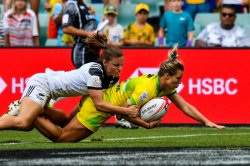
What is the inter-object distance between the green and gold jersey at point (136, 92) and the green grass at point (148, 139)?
1.64 ft

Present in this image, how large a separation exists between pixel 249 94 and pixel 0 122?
5.85m

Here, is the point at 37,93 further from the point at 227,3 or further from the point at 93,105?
the point at 227,3

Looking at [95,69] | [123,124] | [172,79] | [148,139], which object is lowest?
[123,124]


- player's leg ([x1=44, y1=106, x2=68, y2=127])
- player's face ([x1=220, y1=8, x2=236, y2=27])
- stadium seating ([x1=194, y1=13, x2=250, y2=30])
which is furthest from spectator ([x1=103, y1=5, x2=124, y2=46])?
player's leg ([x1=44, y1=106, x2=68, y2=127])

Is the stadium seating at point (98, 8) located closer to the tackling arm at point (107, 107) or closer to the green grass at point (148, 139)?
the green grass at point (148, 139)

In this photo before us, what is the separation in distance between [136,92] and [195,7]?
769 centimetres

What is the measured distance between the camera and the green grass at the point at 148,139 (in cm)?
1005

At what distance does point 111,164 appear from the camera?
7594 mm

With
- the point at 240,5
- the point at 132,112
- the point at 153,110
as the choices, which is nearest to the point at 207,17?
the point at 240,5

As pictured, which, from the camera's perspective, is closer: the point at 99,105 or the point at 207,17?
the point at 99,105

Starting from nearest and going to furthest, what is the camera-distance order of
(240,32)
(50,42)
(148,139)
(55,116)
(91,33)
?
1. (55,116)
2. (91,33)
3. (148,139)
4. (240,32)
5. (50,42)

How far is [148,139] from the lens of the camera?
11672 mm

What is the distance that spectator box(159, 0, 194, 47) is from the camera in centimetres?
1606

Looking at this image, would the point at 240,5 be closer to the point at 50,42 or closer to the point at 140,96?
the point at 50,42
